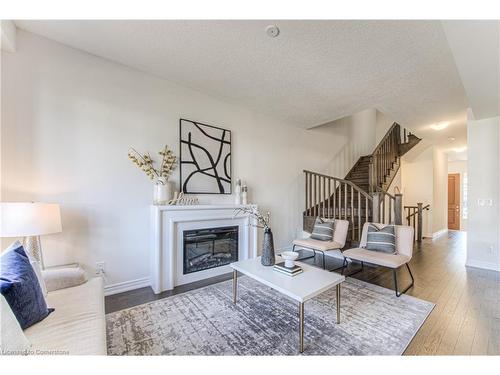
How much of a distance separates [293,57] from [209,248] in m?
2.66

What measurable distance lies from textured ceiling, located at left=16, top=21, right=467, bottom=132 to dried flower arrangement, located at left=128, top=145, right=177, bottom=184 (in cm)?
103

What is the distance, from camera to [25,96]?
7.36ft

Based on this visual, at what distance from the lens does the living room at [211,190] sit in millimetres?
1778

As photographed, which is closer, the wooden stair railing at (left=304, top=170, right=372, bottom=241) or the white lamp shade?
the white lamp shade

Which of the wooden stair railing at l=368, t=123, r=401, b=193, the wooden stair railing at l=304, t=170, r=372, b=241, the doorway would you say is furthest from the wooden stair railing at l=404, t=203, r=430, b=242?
the doorway

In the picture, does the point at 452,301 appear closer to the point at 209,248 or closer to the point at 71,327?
the point at 209,248

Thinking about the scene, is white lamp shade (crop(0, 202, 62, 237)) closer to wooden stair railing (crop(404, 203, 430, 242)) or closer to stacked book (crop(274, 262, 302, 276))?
stacked book (crop(274, 262, 302, 276))

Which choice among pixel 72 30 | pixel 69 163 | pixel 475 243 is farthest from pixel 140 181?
pixel 475 243

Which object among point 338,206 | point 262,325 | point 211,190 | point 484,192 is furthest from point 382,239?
point 211,190

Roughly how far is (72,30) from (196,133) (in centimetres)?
163

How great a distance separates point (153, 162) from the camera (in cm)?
297

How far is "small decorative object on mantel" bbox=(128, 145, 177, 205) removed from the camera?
9.34ft
